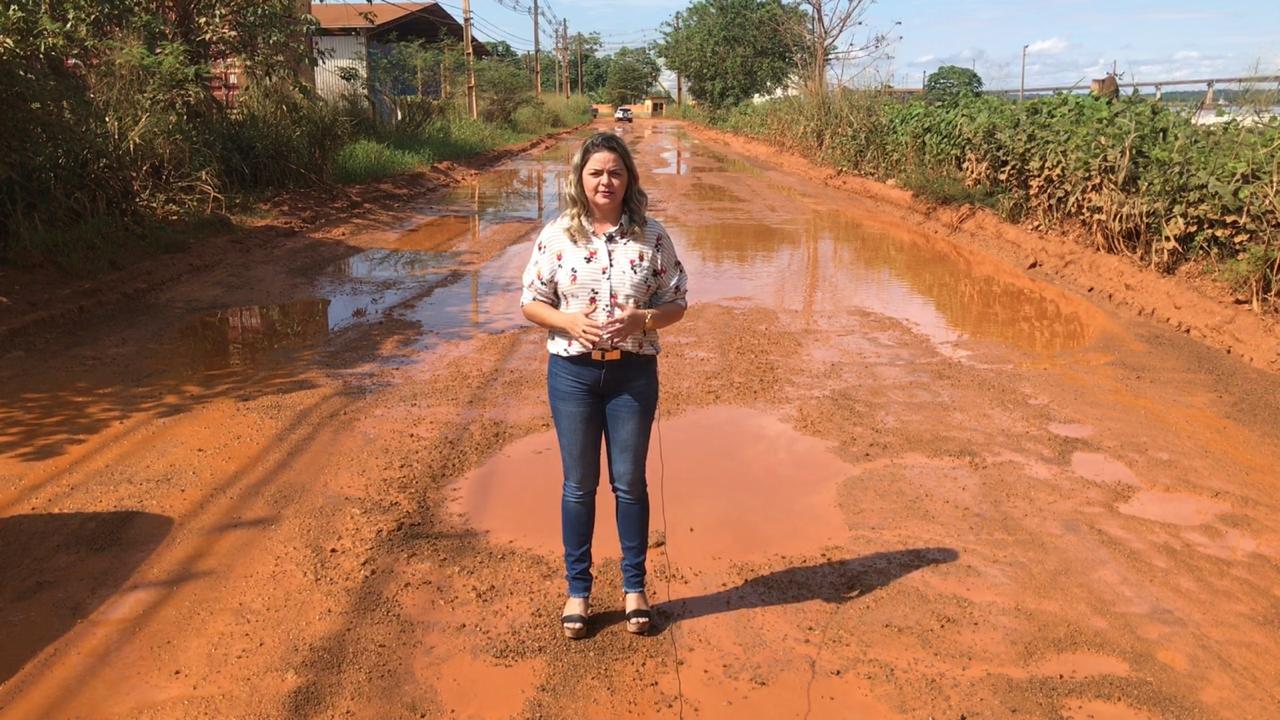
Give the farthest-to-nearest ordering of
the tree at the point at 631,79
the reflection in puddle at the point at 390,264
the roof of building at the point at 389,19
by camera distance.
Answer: the tree at the point at 631,79 < the roof of building at the point at 389,19 < the reflection in puddle at the point at 390,264

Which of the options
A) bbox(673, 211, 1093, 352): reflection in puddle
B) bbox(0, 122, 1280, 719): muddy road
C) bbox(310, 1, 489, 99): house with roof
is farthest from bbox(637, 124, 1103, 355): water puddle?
bbox(310, 1, 489, 99): house with roof

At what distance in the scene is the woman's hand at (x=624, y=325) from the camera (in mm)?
3115

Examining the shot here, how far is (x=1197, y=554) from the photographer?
412 centimetres

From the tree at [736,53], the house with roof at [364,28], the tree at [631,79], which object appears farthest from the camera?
the tree at [631,79]

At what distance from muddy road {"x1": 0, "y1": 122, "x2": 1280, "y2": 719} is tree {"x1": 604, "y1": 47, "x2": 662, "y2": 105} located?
9655 cm

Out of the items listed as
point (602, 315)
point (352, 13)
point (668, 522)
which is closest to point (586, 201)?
point (602, 315)

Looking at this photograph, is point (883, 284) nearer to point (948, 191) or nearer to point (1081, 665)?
point (948, 191)

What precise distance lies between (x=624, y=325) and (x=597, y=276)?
0.76 ft

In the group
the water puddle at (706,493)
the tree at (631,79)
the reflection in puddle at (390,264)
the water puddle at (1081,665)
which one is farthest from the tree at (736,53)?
the tree at (631,79)

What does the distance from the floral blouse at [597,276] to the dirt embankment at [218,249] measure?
5.66 metres

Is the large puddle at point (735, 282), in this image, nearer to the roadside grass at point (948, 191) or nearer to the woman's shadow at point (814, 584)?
the roadside grass at point (948, 191)

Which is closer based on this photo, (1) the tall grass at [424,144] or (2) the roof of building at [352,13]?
(1) the tall grass at [424,144]

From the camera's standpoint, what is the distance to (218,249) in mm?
10508

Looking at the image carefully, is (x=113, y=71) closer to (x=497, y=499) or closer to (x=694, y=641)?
(x=497, y=499)
